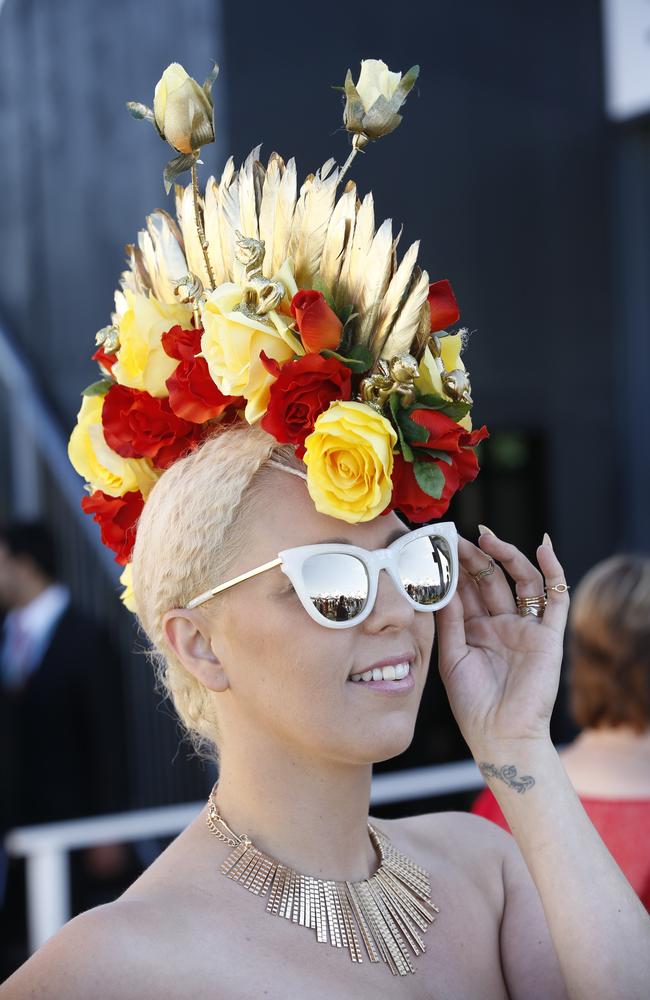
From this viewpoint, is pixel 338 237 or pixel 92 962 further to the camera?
pixel 338 237

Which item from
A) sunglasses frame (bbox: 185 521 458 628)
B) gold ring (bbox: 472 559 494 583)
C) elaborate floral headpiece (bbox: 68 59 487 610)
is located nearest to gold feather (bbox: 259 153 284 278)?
elaborate floral headpiece (bbox: 68 59 487 610)

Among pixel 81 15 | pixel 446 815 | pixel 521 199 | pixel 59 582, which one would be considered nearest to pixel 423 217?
pixel 521 199

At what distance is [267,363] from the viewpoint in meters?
1.69

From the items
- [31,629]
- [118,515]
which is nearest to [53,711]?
[31,629]

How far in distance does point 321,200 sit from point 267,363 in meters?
0.28

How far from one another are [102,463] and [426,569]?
58 centimetres

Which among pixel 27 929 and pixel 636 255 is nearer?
pixel 27 929

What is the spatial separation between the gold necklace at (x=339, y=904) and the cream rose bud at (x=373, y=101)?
1104mm

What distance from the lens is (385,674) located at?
172 cm

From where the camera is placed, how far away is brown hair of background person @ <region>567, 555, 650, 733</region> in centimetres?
310

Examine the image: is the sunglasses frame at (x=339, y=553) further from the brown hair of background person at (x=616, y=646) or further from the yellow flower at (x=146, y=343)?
the brown hair of background person at (x=616, y=646)

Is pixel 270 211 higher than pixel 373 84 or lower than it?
lower

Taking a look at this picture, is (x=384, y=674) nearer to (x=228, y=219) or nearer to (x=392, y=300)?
(x=392, y=300)

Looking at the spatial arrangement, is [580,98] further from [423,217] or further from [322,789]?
[322,789]
